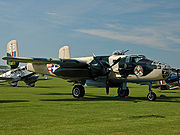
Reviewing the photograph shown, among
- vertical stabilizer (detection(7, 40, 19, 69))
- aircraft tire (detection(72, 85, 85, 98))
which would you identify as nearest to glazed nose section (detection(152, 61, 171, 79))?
aircraft tire (detection(72, 85, 85, 98))

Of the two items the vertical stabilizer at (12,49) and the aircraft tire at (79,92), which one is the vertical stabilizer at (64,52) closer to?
the vertical stabilizer at (12,49)

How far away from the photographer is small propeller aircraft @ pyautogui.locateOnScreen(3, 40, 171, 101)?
18.4 m

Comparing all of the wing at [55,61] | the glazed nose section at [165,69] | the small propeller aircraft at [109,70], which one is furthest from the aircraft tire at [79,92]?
the glazed nose section at [165,69]

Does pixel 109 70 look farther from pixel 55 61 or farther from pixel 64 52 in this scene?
pixel 64 52

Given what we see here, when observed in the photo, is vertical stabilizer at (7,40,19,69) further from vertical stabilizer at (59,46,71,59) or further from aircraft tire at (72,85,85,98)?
aircraft tire at (72,85,85,98)

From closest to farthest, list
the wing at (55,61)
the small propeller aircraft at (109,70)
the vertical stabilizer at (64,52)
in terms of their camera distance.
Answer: the small propeller aircraft at (109,70) < the wing at (55,61) < the vertical stabilizer at (64,52)

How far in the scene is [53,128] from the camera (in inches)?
328

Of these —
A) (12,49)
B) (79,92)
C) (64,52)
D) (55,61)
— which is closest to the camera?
(55,61)

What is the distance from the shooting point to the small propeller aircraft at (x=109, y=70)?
60.2 ft

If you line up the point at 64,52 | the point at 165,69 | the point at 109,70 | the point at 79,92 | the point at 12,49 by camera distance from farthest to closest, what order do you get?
the point at 64,52 → the point at 12,49 → the point at 79,92 → the point at 109,70 → the point at 165,69

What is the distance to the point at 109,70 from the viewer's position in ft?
65.2

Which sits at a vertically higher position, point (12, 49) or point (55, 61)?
point (12, 49)

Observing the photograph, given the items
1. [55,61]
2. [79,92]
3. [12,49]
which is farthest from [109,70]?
[12,49]

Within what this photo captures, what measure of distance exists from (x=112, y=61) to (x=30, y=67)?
28.4ft
